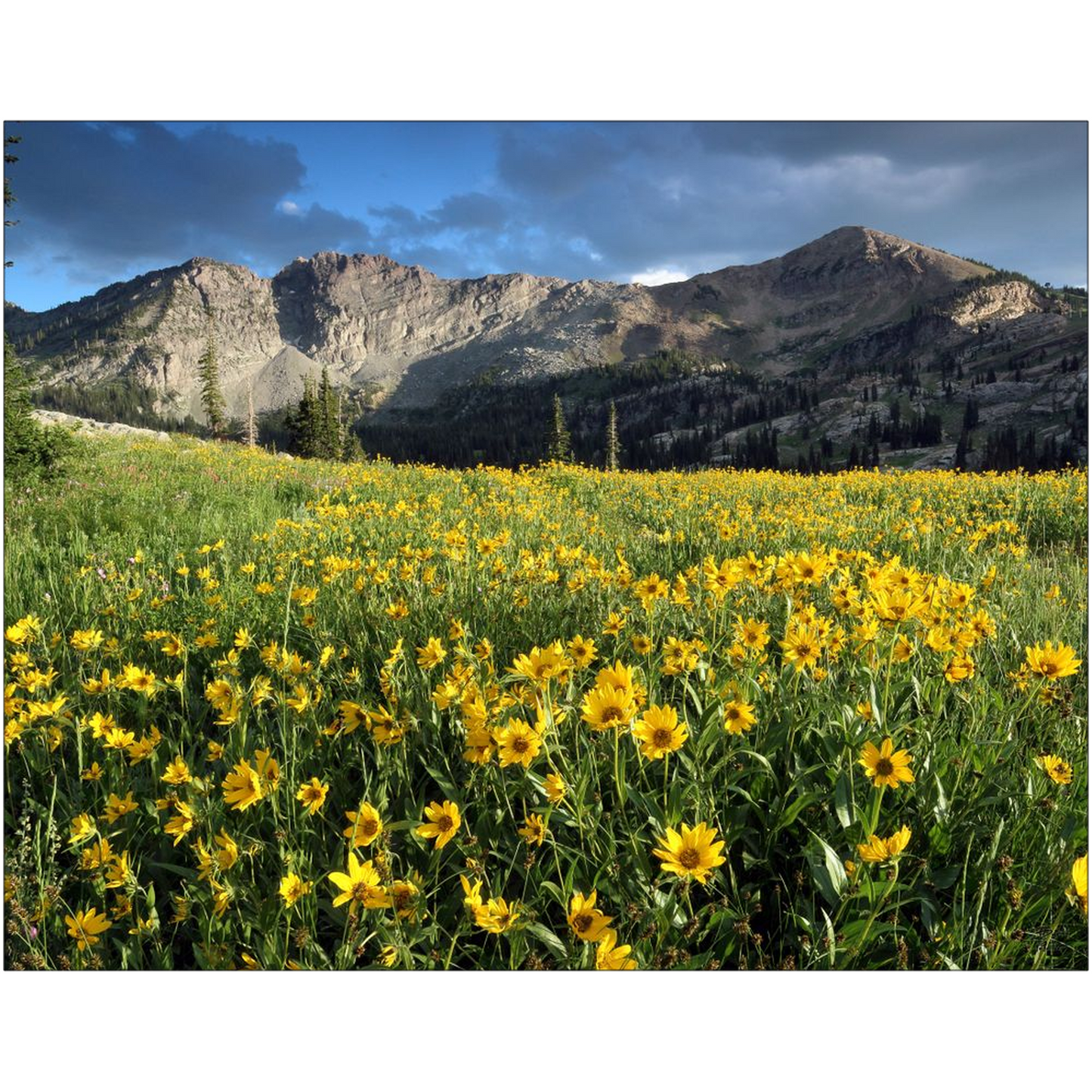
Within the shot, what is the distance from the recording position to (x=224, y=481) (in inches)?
386

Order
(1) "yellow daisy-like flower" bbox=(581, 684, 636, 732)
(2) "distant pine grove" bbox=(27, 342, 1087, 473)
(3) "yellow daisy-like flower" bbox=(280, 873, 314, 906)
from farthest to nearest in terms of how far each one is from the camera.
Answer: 1. (2) "distant pine grove" bbox=(27, 342, 1087, 473)
2. (1) "yellow daisy-like flower" bbox=(581, 684, 636, 732)
3. (3) "yellow daisy-like flower" bbox=(280, 873, 314, 906)

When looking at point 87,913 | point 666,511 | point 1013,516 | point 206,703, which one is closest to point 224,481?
point 666,511

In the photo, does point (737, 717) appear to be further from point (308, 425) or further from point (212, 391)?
point (212, 391)

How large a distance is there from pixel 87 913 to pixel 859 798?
2.20 metres

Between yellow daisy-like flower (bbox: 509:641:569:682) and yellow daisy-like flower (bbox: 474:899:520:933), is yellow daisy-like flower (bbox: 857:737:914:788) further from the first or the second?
yellow daisy-like flower (bbox: 474:899:520:933)

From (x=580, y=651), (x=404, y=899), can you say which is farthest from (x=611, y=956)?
(x=580, y=651)

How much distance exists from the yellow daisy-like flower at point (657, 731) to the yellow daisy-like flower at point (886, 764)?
0.54m

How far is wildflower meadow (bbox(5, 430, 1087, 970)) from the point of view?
1560 mm

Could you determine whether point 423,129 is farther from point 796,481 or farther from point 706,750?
point 796,481

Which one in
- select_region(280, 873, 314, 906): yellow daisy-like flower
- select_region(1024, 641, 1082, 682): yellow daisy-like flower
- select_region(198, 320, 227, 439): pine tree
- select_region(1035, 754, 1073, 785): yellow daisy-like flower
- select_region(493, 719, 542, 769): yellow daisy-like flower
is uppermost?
select_region(198, 320, 227, 439): pine tree

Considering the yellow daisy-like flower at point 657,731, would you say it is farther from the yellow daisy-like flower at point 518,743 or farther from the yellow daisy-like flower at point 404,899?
the yellow daisy-like flower at point 404,899

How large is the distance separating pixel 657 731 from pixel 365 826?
0.79 meters

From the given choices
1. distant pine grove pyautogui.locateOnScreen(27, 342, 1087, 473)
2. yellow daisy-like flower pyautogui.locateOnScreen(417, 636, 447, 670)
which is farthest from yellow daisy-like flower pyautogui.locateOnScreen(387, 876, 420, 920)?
distant pine grove pyautogui.locateOnScreen(27, 342, 1087, 473)
